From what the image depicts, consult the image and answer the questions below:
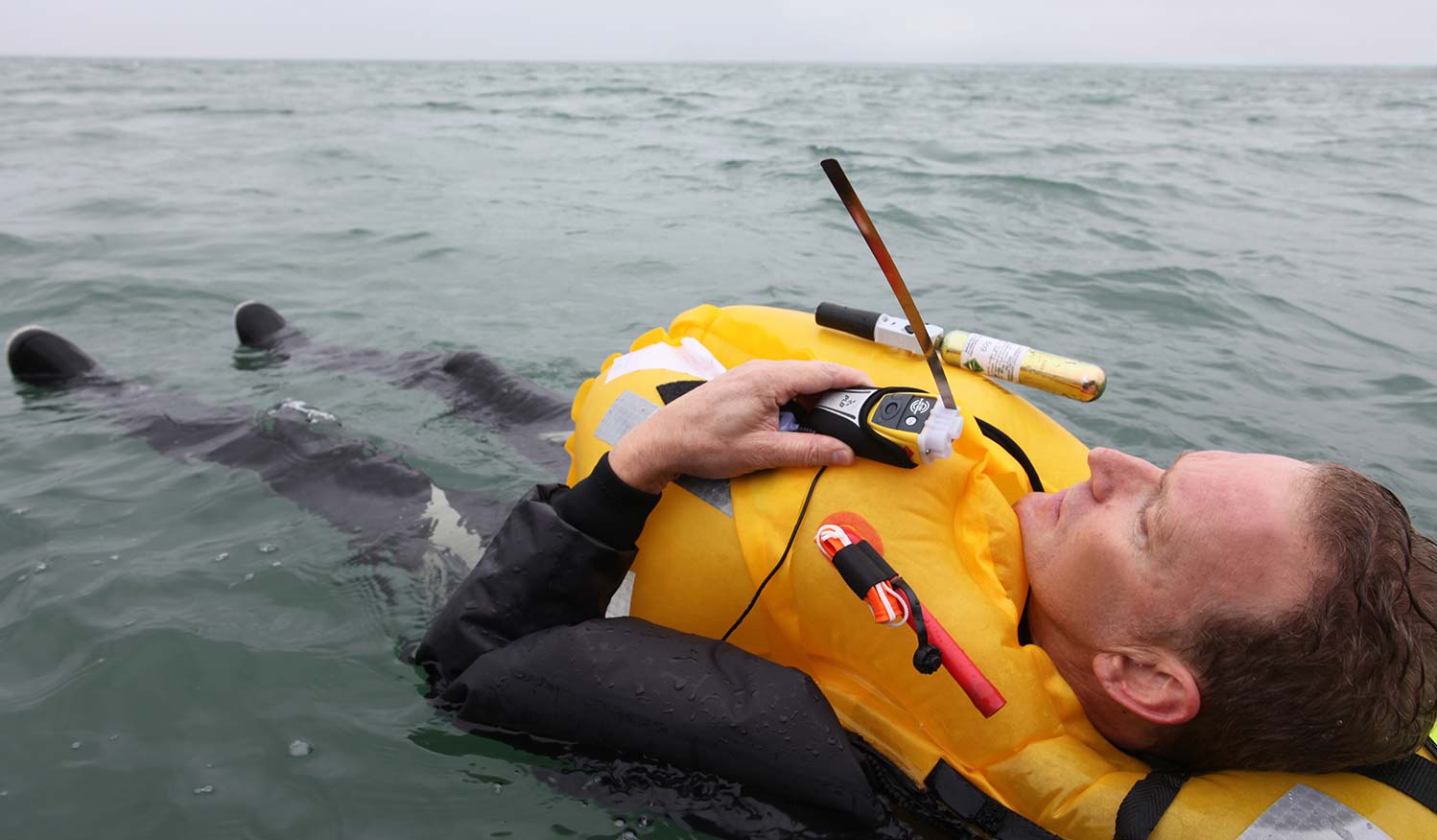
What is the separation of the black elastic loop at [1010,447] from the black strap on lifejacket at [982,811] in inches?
30.6

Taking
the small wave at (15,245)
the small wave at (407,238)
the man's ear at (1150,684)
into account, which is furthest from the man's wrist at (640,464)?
the small wave at (15,245)

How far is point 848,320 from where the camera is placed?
2654 mm

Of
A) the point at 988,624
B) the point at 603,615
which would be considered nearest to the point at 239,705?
the point at 603,615

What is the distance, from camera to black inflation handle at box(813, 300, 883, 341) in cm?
262

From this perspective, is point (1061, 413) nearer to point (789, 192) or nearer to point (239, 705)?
point (239, 705)

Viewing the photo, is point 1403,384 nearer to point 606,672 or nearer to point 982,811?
point 982,811

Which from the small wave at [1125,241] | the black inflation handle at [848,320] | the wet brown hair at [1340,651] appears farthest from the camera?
the small wave at [1125,241]

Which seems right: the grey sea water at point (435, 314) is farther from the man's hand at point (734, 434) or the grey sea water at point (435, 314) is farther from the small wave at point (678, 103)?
the small wave at point (678, 103)

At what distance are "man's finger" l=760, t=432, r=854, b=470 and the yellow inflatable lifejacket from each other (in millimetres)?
35

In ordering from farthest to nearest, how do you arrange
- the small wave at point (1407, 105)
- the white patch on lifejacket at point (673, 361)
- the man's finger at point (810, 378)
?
the small wave at point (1407, 105) < the white patch on lifejacket at point (673, 361) < the man's finger at point (810, 378)

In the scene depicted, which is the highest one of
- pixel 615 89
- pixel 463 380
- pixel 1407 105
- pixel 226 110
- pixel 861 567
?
pixel 1407 105

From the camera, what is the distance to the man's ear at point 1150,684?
2.01m

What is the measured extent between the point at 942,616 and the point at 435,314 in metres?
5.41

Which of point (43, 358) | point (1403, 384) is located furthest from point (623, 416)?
point (1403, 384)
